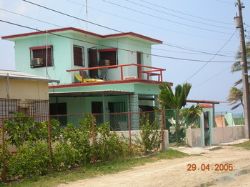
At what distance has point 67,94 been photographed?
2683 centimetres

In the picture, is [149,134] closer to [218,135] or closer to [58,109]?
[58,109]

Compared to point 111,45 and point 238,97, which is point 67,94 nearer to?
point 111,45

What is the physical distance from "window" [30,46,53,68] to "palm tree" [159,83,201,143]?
8.29 metres

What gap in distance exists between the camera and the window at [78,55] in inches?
1238

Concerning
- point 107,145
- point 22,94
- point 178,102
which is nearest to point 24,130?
point 107,145

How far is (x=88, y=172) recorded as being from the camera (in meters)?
16.3

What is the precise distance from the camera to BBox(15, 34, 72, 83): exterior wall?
30.8 metres

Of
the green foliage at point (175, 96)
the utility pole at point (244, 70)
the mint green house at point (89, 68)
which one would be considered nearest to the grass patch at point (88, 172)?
the green foliage at point (175, 96)

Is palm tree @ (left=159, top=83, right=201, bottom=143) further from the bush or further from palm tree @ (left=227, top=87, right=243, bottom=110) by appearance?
palm tree @ (left=227, top=87, right=243, bottom=110)

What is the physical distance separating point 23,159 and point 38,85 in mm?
8958

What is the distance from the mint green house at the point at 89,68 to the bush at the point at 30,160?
37.4ft

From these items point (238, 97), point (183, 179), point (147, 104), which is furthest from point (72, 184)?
point (238, 97)

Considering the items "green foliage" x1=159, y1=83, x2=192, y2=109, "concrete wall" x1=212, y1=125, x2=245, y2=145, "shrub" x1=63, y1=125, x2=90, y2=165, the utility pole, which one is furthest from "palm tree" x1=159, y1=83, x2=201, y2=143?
"shrub" x1=63, y1=125, x2=90, y2=165

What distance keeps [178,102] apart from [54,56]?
908 centimetres
